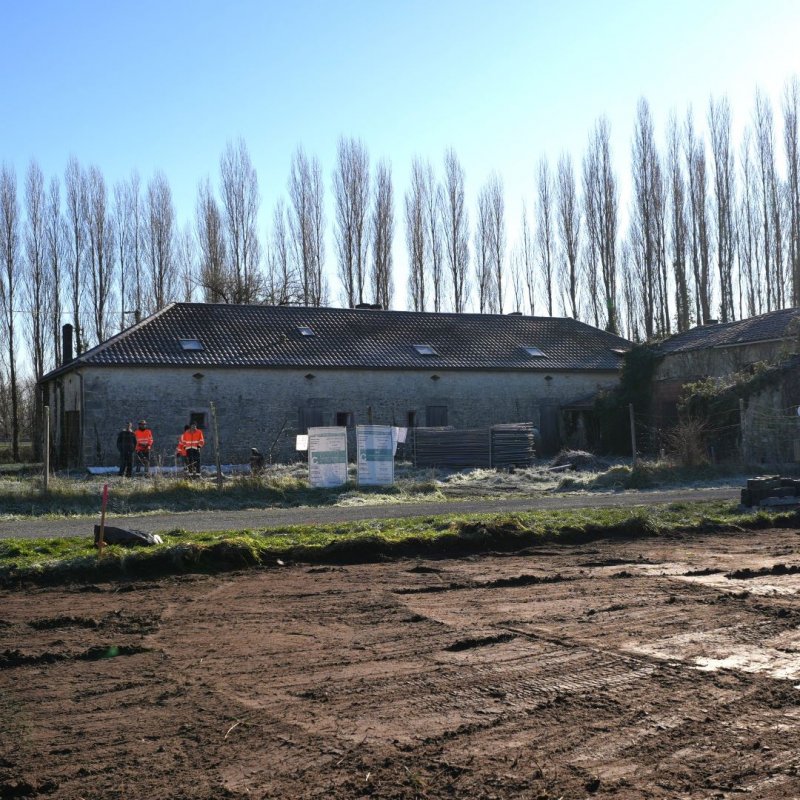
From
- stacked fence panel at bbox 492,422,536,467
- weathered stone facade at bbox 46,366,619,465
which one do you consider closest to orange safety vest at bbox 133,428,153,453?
weathered stone facade at bbox 46,366,619,465

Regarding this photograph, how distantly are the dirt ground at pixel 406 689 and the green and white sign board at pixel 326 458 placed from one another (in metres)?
12.1

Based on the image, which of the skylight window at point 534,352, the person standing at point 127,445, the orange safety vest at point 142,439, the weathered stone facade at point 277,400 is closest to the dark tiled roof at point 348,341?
the skylight window at point 534,352

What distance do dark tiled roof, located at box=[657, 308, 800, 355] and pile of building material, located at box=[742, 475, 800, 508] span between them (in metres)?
18.0

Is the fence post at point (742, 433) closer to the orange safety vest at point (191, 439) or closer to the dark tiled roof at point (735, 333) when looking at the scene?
the dark tiled roof at point (735, 333)

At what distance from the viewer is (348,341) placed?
39.2 m

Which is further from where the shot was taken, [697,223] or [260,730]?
[697,223]

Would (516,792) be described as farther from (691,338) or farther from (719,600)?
(691,338)

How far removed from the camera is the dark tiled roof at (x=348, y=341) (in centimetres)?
3534

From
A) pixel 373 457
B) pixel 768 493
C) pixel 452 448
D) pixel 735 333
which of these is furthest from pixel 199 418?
pixel 768 493

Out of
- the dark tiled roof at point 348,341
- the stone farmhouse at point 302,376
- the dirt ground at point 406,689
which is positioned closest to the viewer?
the dirt ground at point 406,689

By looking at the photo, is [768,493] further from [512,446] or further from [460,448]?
[512,446]

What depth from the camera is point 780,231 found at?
161ft

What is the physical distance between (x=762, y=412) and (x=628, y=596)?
2010 centimetres

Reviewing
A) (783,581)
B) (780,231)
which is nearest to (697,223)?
(780,231)
